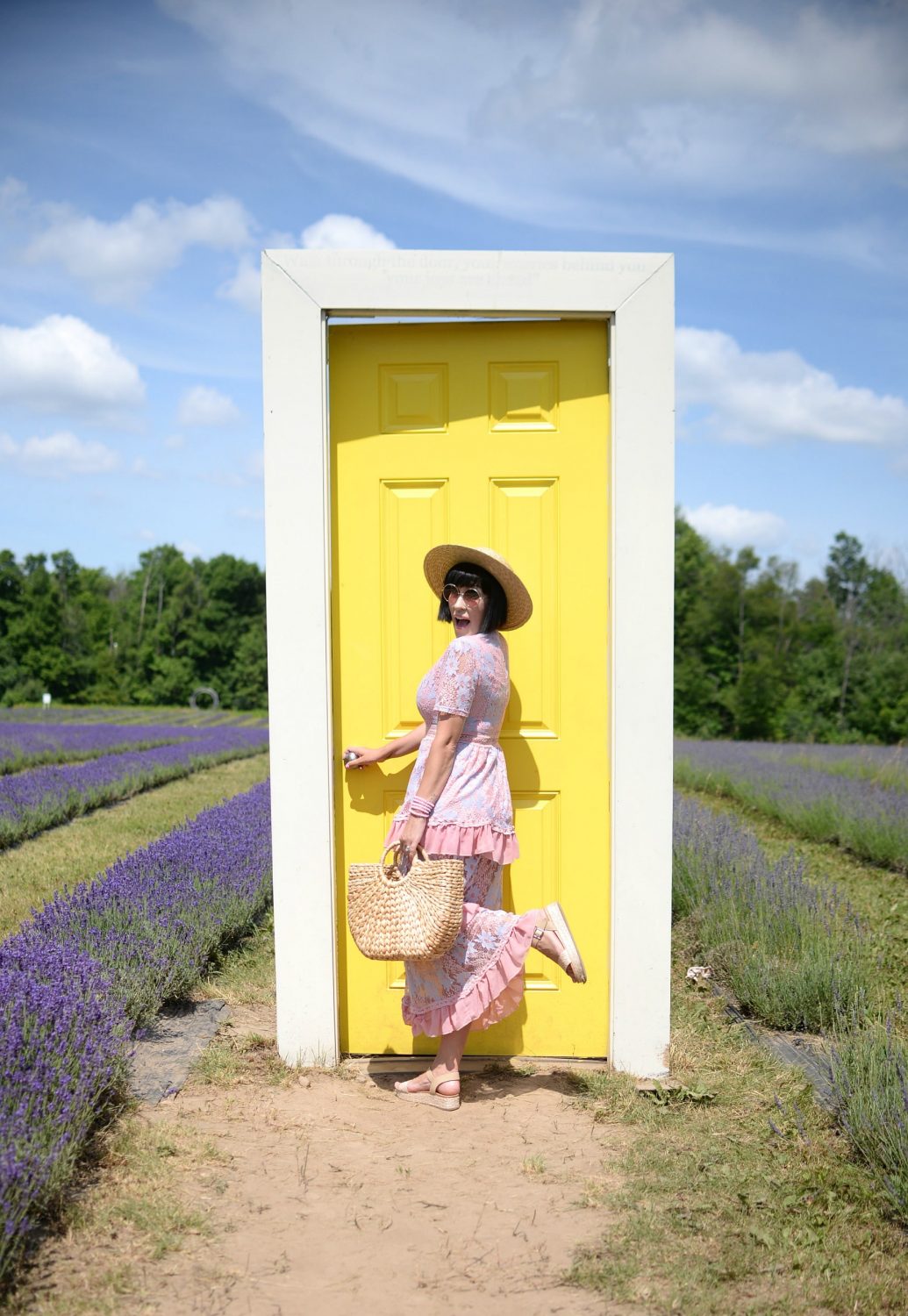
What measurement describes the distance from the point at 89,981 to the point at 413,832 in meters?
1.17

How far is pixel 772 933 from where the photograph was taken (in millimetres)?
5223

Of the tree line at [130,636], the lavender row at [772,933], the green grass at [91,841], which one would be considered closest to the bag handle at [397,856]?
the lavender row at [772,933]

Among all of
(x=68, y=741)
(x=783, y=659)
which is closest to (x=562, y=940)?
(x=68, y=741)

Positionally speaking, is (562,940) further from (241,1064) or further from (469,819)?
(241,1064)

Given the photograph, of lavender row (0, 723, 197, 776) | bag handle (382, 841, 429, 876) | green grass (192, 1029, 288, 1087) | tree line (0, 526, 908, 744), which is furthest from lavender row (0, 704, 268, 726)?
bag handle (382, 841, 429, 876)

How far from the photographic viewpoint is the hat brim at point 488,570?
12.2 ft

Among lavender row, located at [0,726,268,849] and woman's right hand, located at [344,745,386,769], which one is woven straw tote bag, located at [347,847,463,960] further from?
lavender row, located at [0,726,268,849]

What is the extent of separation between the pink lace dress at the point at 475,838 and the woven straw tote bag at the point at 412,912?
125mm

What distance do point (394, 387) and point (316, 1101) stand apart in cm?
257

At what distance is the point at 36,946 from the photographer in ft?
13.2

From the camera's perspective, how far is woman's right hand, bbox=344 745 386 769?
13.3 ft

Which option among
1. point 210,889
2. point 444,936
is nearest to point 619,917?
point 444,936

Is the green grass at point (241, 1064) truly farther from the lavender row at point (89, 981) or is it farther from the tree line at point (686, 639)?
the tree line at point (686, 639)

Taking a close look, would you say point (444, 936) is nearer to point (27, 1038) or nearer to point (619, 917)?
point (619, 917)
